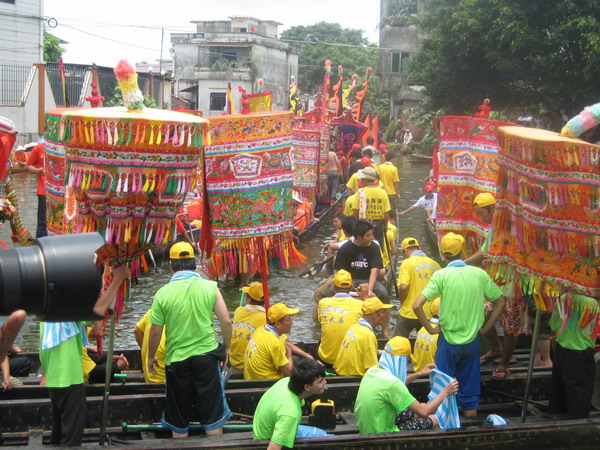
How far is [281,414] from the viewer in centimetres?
536

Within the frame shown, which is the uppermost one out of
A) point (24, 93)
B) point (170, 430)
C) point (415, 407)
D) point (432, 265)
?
point (24, 93)

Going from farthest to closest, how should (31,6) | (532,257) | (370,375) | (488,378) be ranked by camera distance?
(31,6), (488,378), (532,257), (370,375)

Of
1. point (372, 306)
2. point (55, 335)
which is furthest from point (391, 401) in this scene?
point (55, 335)

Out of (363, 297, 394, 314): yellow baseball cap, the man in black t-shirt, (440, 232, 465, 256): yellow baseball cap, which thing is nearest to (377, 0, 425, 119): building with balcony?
the man in black t-shirt

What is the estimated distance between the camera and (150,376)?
6973 mm

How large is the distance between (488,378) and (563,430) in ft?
3.85

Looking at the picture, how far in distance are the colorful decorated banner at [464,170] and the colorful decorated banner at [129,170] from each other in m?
4.41

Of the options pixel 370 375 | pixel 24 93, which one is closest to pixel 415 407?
pixel 370 375

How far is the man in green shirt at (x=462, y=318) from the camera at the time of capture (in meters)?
6.63

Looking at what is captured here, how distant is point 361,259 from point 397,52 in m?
39.3

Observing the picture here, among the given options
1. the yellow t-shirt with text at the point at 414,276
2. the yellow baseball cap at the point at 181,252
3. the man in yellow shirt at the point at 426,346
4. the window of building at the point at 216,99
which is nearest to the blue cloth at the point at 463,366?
the man in yellow shirt at the point at 426,346

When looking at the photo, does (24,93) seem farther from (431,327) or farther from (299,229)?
(431,327)

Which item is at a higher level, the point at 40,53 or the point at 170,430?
the point at 40,53

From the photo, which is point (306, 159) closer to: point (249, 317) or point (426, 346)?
point (249, 317)
